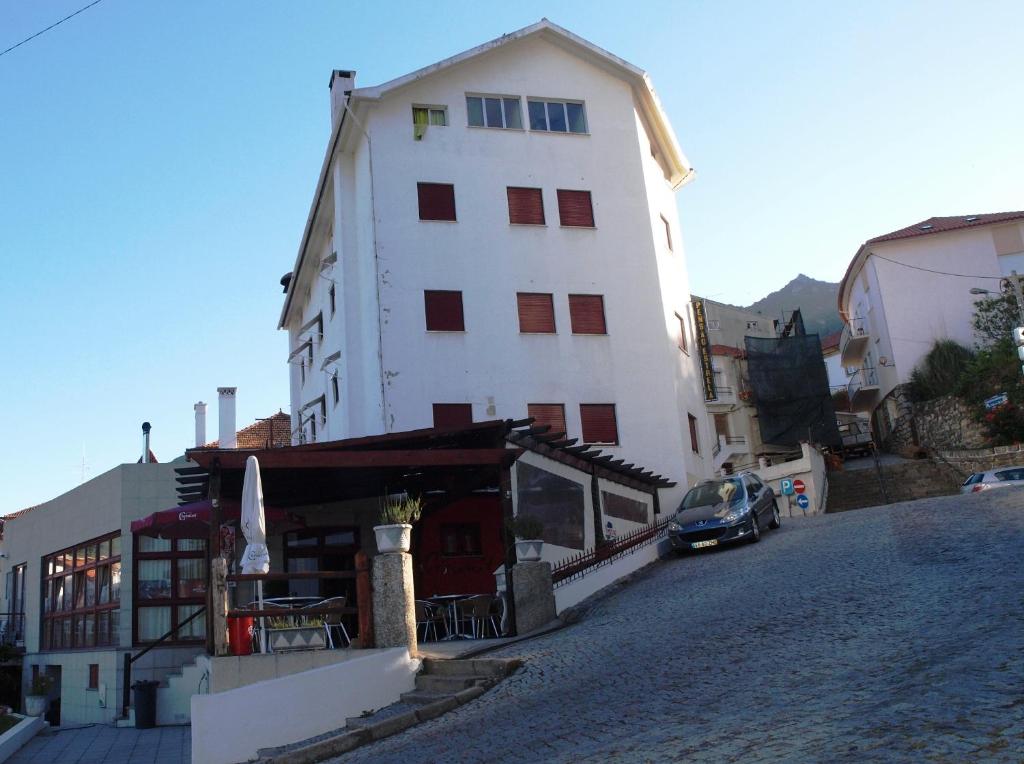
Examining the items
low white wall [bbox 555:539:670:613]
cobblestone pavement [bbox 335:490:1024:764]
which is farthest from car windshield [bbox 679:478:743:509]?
cobblestone pavement [bbox 335:490:1024:764]

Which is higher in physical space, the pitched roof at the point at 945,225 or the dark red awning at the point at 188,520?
the pitched roof at the point at 945,225

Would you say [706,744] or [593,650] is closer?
[706,744]

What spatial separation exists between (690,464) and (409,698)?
18677 mm

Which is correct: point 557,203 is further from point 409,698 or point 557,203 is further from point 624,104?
point 409,698

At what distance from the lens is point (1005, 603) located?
9.92 meters

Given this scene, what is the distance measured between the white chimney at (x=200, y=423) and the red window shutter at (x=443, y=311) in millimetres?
10423

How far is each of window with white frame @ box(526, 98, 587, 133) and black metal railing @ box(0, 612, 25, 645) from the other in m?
21.6

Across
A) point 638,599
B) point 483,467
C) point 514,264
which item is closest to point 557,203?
point 514,264

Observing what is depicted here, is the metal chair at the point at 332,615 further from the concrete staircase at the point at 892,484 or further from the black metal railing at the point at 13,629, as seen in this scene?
the concrete staircase at the point at 892,484

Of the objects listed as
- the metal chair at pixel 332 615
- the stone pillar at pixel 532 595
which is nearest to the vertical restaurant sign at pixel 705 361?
the stone pillar at pixel 532 595

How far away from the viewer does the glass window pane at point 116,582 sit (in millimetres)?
22703

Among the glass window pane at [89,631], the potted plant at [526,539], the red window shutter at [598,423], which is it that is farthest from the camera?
the red window shutter at [598,423]

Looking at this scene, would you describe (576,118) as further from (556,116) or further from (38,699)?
(38,699)

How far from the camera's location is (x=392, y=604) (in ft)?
42.0
